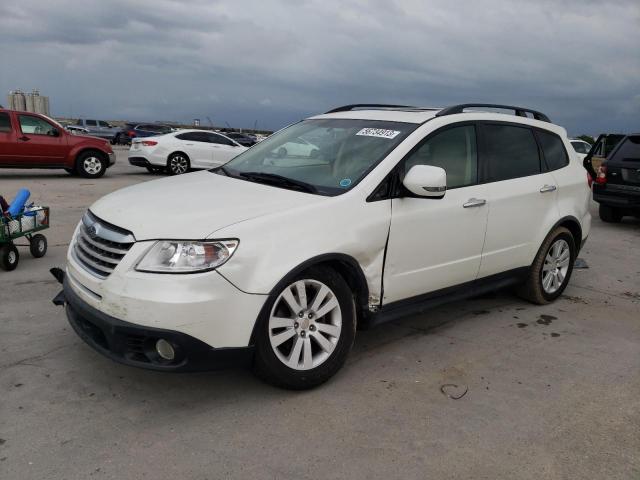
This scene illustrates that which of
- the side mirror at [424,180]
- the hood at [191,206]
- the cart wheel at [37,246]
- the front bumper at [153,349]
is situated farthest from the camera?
the cart wheel at [37,246]

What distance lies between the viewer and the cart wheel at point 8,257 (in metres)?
5.62

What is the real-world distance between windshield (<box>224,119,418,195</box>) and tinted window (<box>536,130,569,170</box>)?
5.73 feet

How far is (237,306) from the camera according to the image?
2992 mm

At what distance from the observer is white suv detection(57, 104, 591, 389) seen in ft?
9.75

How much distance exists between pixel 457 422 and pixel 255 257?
143 cm

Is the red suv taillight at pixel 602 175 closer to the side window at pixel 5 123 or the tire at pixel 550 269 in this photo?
the tire at pixel 550 269

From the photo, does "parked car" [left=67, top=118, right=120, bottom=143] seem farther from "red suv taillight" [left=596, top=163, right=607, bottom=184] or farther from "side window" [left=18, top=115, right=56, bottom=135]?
"red suv taillight" [left=596, top=163, right=607, bottom=184]

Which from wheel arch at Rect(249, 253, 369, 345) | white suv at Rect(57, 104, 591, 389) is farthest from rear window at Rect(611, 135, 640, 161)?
wheel arch at Rect(249, 253, 369, 345)

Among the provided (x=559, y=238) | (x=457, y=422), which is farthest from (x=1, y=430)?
(x=559, y=238)

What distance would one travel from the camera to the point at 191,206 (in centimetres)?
332

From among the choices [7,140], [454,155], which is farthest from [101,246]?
[7,140]

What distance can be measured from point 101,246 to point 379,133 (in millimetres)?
2003

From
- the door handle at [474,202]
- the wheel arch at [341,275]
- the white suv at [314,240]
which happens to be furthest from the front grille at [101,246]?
the door handle at [474,202]

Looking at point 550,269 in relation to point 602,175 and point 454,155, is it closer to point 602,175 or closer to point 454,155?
point 454,155
